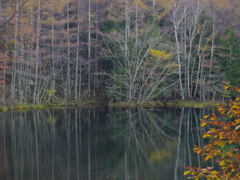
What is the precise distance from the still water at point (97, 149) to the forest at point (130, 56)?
384 inches

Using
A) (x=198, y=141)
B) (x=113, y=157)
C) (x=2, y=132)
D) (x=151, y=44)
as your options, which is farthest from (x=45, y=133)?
(x=151, y=44)

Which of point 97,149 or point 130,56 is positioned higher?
point 130,56

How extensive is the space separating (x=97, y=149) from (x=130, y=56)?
675 inches

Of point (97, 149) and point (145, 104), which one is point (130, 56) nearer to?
point (145, 104)

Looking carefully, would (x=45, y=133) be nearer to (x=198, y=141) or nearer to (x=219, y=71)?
(x=198, y=141)

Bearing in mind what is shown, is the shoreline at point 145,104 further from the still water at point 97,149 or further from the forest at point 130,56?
the still water at point 97,149

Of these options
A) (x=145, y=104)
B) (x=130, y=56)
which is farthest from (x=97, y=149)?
(x=130, y=56)

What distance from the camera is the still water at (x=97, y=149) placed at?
7898 mm

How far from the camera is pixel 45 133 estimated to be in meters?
13.6

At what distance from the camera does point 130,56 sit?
88.2ft

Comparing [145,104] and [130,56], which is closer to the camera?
[145,104]

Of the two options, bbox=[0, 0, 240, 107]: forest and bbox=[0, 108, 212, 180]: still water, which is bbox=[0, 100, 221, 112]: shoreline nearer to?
bbox=[0, 0, 240, 107]: forest

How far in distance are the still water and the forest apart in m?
9.76

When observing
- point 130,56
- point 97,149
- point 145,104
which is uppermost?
point 130,56
